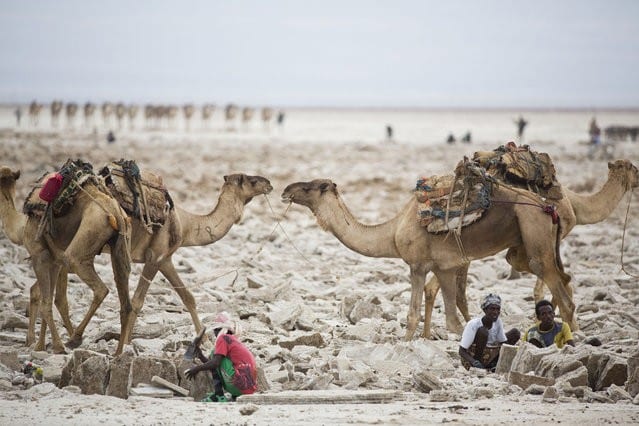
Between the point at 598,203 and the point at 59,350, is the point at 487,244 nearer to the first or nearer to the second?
the point at 598,203

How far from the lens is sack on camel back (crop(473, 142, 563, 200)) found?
10.9 metres

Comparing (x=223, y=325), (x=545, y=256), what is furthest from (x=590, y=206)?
(x=223, y=325)

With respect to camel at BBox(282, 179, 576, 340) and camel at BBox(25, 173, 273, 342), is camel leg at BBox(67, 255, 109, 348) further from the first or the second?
camel at BBox(282, 179, 576, 340)

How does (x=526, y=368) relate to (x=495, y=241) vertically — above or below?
below

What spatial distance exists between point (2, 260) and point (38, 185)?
4157 millimetres

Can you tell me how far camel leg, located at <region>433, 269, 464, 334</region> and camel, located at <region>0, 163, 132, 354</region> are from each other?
3.26 m

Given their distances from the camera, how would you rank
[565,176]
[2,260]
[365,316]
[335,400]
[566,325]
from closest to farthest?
[335,400], [566,325], [365,316], [2,260], [565,176]

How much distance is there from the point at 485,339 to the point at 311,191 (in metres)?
2.73

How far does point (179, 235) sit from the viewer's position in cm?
1058

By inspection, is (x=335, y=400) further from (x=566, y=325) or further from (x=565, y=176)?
(x=565, y=176)

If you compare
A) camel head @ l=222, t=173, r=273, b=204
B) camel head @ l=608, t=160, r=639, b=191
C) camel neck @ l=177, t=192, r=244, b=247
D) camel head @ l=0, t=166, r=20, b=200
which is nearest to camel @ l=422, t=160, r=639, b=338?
camel head @ l=608, t=160, r=639, b=191

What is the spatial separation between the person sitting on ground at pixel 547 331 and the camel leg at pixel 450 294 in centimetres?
116

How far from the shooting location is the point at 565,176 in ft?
98.1

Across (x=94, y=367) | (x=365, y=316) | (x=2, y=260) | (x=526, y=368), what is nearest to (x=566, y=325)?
(x=526, y=368)
